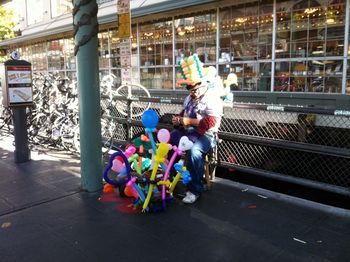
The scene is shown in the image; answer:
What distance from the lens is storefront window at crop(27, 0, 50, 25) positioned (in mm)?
17097

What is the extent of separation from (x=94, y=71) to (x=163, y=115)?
2.24 meters

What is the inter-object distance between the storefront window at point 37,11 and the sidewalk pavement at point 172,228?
48.0 ft

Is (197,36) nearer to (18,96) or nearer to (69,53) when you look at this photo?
(18,96)

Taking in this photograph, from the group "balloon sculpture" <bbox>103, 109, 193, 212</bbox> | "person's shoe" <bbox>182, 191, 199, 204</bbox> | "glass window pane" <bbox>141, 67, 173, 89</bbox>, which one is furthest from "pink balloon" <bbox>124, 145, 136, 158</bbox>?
"glass window pane" <bbox>141, 67, 173, 89</bbox>

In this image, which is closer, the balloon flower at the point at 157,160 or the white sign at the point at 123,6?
the balloon flower at the point at 157,160

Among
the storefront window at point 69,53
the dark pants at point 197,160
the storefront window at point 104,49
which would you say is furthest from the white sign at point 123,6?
the storefront window at point 69,53

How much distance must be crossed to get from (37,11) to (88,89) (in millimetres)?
16157

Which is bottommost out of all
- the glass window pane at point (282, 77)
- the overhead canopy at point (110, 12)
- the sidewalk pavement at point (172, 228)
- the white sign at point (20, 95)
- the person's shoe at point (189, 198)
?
the sidewalk pavement at point (172, 228)

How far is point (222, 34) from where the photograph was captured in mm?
8758

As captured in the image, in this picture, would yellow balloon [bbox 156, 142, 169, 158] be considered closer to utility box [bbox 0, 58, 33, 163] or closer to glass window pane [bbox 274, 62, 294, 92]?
utility box [bbox 0, 58, 33, 163]

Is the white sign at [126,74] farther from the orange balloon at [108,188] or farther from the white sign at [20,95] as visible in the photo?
the orange balloon at [108,188]

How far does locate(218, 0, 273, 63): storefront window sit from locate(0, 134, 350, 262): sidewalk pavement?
4.46 m

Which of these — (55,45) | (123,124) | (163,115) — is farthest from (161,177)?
(55,45)

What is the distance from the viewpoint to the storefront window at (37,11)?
56.1 feet
